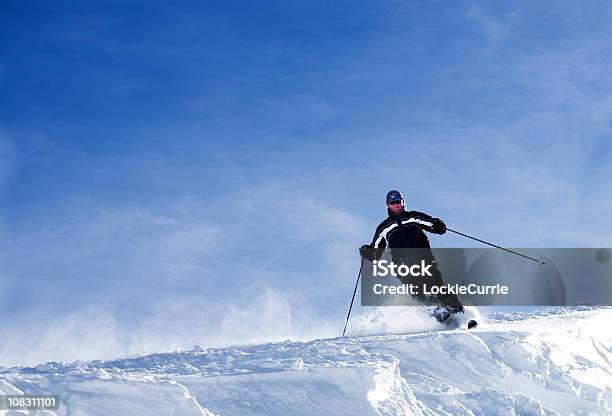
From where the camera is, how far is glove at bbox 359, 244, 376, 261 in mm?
12156

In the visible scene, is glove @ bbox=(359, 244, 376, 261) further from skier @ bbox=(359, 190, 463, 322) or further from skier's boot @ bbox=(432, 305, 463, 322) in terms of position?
skier's boot @ bbox=(432, 305, 463, 322)

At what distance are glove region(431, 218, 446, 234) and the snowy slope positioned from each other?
2.50 m

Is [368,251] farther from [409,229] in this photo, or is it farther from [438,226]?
[438,226]

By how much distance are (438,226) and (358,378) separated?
493 cm

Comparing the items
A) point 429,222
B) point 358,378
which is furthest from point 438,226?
point 358,378

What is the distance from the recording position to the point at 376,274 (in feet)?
42.7

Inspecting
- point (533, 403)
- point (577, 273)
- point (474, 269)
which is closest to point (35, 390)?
point (533, 403)

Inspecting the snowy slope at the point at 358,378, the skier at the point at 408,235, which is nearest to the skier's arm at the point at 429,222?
the skier at the point at 408,235

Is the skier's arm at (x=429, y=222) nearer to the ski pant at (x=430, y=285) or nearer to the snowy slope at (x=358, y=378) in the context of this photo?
the ski pant at (x=430, y=285)

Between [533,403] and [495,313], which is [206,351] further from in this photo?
[495,313]

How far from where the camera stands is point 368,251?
1220cm

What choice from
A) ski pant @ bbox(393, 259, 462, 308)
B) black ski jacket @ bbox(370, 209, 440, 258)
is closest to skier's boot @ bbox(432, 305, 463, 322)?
ski pant @ bbox(393, 259, 462, 308)

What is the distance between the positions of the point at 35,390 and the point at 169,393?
4.29 feet

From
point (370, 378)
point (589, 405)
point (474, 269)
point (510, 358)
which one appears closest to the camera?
point (370, 378)
